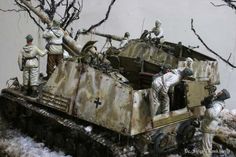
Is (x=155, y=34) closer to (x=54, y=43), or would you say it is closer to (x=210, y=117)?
(x=54, y=43)

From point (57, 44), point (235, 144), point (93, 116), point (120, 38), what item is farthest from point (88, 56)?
point (120, 38)

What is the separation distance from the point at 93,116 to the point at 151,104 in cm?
122

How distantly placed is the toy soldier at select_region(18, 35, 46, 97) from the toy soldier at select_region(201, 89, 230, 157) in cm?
398

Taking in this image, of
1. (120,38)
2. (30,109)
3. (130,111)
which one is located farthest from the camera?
(120,38)

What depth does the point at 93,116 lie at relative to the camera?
1066cm

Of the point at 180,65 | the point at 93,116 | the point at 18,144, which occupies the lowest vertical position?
Answer: the point at 18,144

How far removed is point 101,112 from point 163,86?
128 centimetres

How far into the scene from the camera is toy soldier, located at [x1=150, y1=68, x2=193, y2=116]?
1022 centimetres

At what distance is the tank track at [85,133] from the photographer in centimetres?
994

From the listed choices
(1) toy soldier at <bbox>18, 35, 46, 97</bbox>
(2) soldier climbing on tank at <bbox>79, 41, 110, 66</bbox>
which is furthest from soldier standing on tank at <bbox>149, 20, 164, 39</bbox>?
(2) soldier climbing on tank at <bbox>79, 41, 110, 66</bbox>

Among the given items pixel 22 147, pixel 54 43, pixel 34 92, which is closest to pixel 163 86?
pixel 22 147

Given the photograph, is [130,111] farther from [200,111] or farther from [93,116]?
[200,111]

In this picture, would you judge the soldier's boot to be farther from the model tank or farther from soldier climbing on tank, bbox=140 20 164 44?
soldier climbing on tank, bbox=140 20 164 44

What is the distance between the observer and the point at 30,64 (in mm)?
12422
